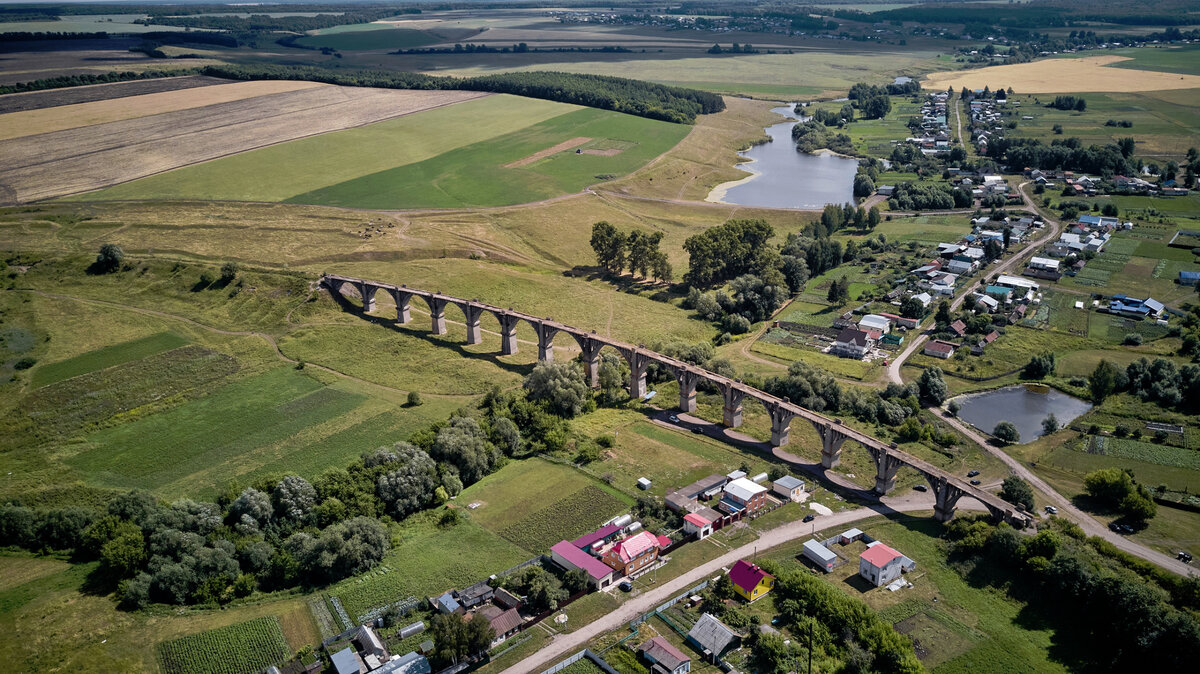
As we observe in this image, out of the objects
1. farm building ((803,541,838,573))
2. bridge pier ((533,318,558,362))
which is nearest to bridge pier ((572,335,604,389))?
bridge pier ((533,318,558,362))

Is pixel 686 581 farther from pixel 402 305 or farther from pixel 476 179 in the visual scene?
pixel 476 179

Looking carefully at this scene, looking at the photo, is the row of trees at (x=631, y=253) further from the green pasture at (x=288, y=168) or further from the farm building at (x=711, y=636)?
the farm building at (x=711, y=636)

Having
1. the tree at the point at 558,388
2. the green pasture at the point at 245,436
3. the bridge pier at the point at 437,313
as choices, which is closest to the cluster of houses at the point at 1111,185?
the tree at the point at 558,388

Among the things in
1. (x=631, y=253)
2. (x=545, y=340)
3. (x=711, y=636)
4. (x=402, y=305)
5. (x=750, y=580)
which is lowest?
(x=711, y=636)

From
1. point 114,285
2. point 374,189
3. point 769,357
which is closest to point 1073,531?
point 769,357

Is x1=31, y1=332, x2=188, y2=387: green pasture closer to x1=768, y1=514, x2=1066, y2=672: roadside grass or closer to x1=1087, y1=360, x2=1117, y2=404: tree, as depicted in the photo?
x1=768, y1=514, x2=1066, y2=672: roadside grass

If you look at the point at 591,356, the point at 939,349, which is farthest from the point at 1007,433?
the point at 591,356
